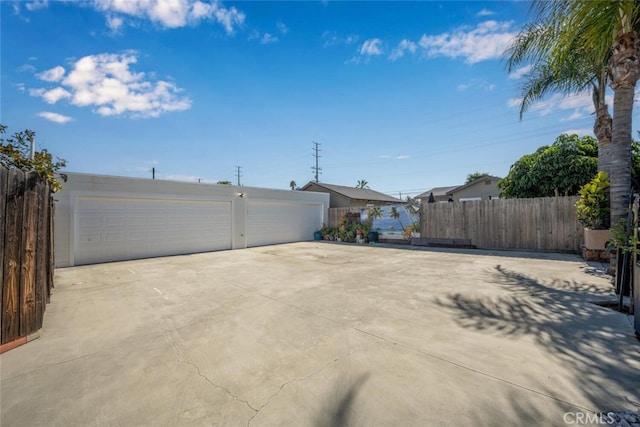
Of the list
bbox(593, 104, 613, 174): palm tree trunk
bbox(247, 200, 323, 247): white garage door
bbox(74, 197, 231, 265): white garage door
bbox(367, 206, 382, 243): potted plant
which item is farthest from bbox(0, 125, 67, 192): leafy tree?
bbox(367, 206, 382, 243): potted plant

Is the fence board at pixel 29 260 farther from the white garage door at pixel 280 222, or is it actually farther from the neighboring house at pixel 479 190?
the neighboring house at pixel 479 190

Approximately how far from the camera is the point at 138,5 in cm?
625

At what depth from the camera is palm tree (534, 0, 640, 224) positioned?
3.74 meters

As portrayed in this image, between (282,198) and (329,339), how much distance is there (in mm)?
12085

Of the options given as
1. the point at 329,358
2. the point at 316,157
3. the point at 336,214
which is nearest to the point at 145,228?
the point at 336,214

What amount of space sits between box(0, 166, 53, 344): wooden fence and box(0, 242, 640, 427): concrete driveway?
0.31 m

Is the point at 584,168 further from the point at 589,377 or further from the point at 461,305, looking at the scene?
the point at 589,377

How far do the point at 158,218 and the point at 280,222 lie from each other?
5939mm

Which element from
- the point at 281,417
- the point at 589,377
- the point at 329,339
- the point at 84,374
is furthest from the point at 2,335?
the point at 589,377

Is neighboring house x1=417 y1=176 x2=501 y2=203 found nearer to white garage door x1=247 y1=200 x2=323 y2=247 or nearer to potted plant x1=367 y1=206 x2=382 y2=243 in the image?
potted plant x1=367 y1=206 x2=382 y2=243

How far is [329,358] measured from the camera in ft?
8.93

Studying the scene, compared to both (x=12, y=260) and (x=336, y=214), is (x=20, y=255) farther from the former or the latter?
(x=336, y=214)

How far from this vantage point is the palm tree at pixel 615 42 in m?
3.74

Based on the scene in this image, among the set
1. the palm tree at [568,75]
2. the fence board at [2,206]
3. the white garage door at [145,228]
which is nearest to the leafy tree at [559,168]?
the palm tree at [568,75]
